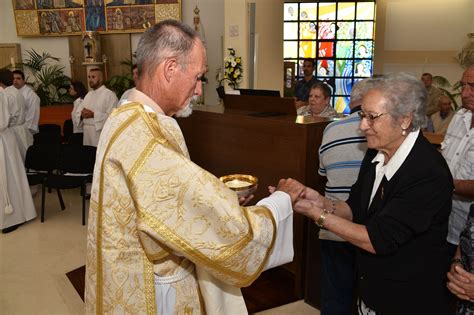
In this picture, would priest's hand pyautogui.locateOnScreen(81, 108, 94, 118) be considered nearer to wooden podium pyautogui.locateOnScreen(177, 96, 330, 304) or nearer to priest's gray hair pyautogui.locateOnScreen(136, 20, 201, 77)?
wooden podium pyautogui.locateOnScreen(177, 96, 330, 304)

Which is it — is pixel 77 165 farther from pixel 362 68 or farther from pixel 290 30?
pixel 362 68

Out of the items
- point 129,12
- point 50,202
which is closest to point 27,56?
point 129,12

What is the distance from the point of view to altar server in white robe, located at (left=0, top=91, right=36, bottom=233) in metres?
5.26

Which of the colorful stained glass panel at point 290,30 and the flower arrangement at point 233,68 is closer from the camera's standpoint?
the flower arrangement at point 233,68

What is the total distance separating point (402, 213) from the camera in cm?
168

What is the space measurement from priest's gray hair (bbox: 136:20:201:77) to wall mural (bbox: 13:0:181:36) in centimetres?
Answer: 929

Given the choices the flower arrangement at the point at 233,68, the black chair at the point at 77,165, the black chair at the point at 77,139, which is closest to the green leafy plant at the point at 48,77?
the black chair at the point at 77,139

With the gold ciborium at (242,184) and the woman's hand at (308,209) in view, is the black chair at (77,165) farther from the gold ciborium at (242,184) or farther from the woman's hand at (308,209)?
the woman's hand at (308,209)

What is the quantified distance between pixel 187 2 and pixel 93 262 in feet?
32.2

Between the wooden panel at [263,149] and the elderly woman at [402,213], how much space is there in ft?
4.54

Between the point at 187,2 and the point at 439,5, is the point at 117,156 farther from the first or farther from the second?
the point at 439,5

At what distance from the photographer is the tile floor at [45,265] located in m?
3.56

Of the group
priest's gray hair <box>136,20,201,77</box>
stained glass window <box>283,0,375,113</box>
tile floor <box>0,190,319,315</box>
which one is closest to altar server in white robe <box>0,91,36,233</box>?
tile floor <box>0,190,319,315</box>

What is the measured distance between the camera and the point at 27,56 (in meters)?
11.9
